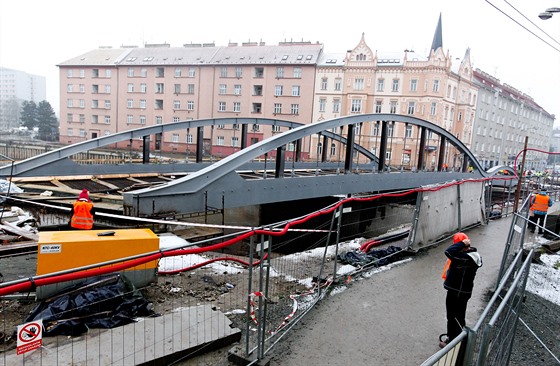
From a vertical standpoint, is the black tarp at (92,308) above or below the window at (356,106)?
below

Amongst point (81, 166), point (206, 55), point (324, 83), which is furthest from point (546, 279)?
point (206, 55)

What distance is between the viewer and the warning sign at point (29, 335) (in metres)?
2.69

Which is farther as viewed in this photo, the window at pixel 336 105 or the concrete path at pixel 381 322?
the window at pixel 336 105

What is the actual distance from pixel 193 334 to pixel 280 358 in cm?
98

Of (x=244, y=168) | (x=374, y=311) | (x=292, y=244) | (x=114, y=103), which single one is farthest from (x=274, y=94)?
(x=374, y=311)

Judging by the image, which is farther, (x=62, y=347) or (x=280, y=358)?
(x=280, y=358)

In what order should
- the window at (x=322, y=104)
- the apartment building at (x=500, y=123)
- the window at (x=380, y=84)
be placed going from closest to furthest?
the window at (x=380, y=84), the window at (x=322, y=104), the apartment building at (x=500, y=123)

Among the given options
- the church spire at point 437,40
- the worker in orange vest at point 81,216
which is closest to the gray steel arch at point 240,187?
the worker in orange vest at point 81,216

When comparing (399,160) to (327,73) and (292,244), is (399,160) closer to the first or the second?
(327,73)

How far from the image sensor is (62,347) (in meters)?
3.88

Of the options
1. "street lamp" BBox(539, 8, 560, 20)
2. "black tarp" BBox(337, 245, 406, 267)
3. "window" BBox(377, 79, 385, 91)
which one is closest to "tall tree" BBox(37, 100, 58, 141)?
"window" BBox(377, 79, 385, 91)

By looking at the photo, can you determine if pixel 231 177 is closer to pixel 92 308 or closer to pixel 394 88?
pixel 92 308

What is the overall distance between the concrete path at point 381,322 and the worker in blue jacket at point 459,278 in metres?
0.42

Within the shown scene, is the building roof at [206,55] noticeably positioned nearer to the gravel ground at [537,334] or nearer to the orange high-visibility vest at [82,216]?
the orange high-visibility vest at [82,216]
